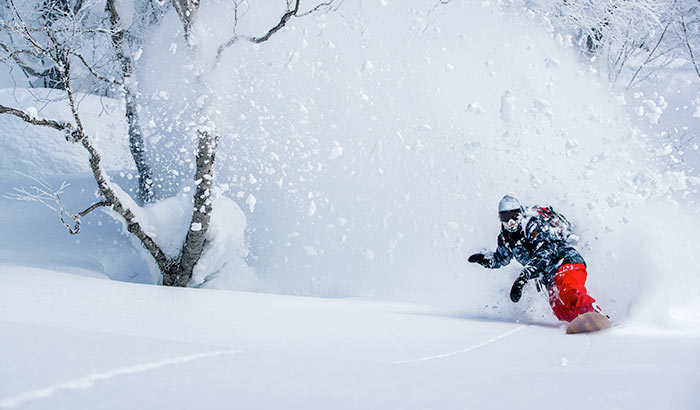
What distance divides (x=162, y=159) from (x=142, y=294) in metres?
4.55

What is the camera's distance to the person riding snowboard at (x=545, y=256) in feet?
11.3

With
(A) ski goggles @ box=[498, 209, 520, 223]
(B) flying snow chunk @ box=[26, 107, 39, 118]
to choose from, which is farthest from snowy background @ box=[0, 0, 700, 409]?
(A) ski goggles @ box=[498, 209, 520, 223]

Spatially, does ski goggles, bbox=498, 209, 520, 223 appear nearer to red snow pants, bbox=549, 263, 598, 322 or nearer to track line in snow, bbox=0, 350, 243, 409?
red snow pants, bbox=549, 263, 598, 322

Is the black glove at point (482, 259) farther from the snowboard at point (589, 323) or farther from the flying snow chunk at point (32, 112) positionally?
the flying snow chunk at point (32, 112)

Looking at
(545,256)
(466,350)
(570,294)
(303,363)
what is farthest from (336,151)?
(303,363)

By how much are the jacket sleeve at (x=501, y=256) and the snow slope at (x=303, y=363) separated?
4.32ft

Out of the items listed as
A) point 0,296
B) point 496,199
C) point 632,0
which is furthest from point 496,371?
point 632,0

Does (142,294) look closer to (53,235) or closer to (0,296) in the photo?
(0,296)

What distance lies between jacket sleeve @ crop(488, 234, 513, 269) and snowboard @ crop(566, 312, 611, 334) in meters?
1.22

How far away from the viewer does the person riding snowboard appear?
11.3 feet

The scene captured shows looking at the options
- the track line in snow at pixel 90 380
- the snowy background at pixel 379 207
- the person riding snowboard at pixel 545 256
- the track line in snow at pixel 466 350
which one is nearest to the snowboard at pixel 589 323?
the snowy background at pixel 379 207

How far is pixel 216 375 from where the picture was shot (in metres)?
1.37

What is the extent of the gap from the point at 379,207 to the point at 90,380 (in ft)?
18.5

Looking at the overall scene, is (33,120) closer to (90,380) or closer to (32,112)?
(32,112)
